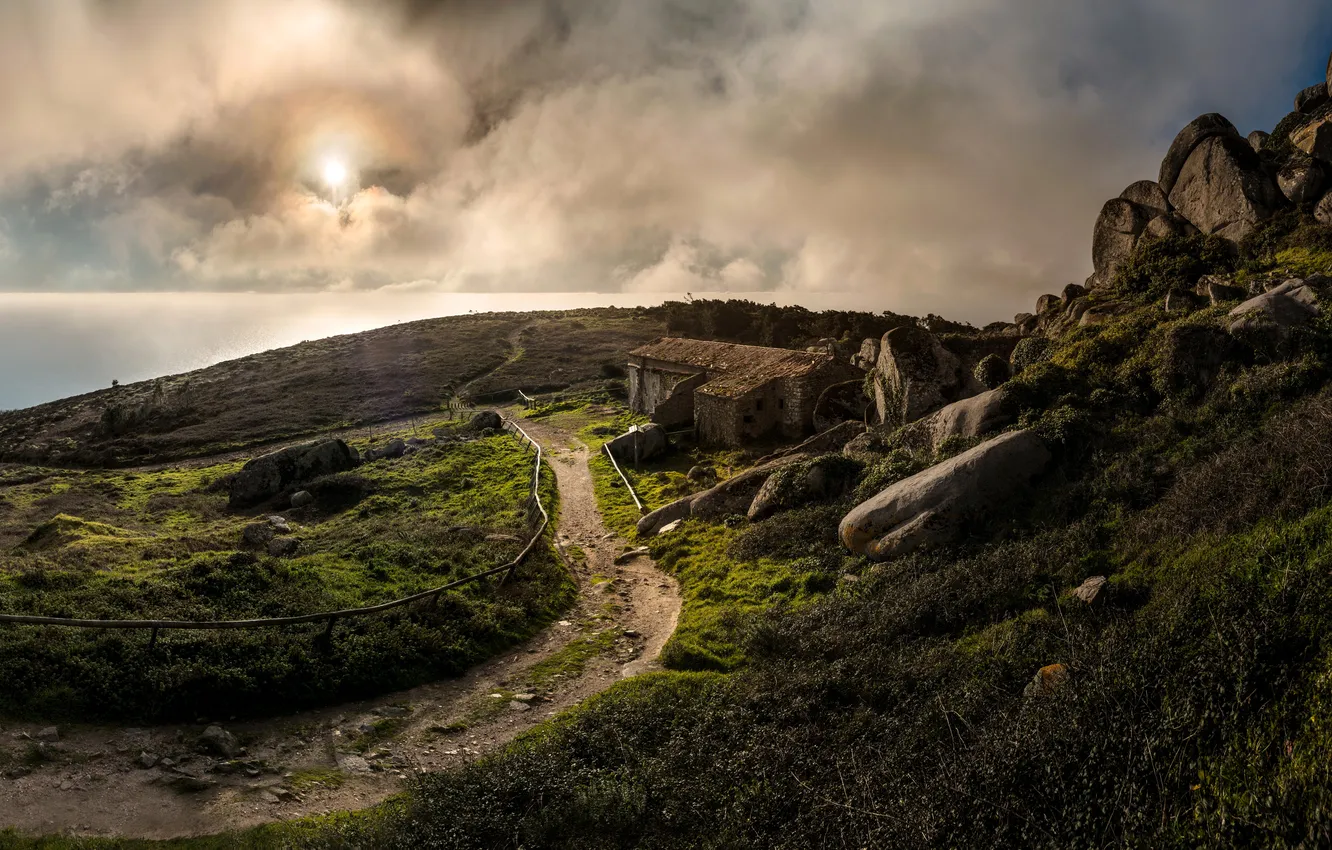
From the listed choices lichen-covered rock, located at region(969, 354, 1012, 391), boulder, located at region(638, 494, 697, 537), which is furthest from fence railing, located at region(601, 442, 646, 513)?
lichen-covered rock, located at region(969, 354, 1012, 391)

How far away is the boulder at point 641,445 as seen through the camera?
36219mm

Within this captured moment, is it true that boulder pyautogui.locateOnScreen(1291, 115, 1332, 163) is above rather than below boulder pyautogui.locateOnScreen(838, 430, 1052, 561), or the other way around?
above

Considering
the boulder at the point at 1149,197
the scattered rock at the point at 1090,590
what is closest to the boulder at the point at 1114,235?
the boulder at the point at 1149,197

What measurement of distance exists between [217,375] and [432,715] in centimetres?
9563

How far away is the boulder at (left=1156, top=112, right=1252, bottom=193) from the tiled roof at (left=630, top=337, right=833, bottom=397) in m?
15.8

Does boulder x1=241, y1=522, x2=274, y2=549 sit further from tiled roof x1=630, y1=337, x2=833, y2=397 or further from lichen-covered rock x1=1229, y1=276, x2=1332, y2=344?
lichen-covered rock x1=1229, y1=276, x2=1332, y2=344

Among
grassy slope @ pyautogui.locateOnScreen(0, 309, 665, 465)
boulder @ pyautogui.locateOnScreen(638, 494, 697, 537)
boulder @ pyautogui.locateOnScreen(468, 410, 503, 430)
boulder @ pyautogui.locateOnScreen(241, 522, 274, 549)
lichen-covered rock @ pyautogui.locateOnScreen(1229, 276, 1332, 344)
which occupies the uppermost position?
grassy slope @ pyautogui.locateOnScreen(0, 309, 665, 465)

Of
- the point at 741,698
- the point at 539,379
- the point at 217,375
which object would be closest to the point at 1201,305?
the point at 741,698

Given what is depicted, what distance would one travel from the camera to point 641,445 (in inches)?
1428

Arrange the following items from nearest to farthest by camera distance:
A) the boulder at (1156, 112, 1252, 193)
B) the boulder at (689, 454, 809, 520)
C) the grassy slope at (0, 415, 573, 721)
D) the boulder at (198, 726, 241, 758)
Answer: the boulder at (198, 726, 241, 758)
the grassy slope at (0, 415, 573, 721)
the boulder at (689, 454, 809, 520)
the boulder at (1156, 112, 1252, 193)

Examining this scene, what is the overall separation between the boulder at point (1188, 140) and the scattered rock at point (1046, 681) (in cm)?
2720

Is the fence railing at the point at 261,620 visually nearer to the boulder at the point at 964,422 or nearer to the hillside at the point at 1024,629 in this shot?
the hillside at the point at 1024,629

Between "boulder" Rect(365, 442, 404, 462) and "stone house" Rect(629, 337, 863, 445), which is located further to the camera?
"boulder" Rect(365, 442, 404, 462)

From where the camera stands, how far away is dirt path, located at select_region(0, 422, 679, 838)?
9.59 m
